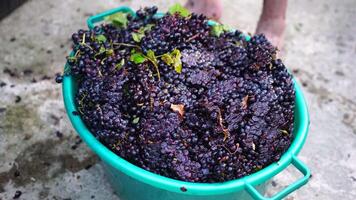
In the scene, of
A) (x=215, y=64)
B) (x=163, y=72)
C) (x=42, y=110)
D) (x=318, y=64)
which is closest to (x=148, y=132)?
(x=163, y=72)

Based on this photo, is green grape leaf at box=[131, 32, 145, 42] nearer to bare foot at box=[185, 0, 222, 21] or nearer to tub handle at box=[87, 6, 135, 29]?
tub handle at box=[87, 6, 135, 29]

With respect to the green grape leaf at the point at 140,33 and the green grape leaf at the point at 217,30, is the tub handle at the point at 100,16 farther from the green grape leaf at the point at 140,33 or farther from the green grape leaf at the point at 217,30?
the green grape leaf at the point at 217,30

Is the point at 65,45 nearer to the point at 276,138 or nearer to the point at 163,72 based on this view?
the point at 163,72

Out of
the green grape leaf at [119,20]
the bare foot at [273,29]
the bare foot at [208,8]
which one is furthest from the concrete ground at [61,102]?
the green grape leaf at [119,20]

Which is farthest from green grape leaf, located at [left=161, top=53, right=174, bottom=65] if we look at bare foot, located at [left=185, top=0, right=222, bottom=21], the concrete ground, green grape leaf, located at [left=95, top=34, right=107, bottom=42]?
bare foot, located at [left=185, top=0, right=222, bottom=21]

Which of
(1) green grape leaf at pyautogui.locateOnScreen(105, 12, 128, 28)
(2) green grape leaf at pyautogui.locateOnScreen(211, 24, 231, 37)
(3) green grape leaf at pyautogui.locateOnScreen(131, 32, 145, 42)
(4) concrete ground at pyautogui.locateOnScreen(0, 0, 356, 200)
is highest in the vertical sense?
(2) green grape leaf at pyautogui.locateOnScreen(211, 24, 231, 37)

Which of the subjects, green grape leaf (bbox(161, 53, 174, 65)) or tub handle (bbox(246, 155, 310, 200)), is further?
green grape leaf (bbox(161, 53, 174, 65))

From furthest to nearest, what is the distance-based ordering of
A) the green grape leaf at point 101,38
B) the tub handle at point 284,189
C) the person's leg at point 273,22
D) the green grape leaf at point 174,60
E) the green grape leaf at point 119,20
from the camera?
1. the person's leg at point 273,22
2. the green grape leaf at point 119,20
3. the green grape leaf at point 101,38
4. the green grape leaf at point 174,60
5. the tub handle at point 284,189
